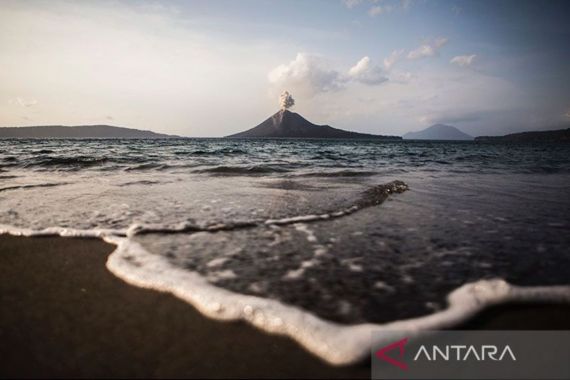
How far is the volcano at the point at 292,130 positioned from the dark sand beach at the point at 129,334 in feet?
476

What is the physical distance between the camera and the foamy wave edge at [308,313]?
1563 mm

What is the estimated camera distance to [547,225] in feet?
11.8

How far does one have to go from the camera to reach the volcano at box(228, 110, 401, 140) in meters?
151

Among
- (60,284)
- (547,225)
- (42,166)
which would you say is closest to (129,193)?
(60,284)

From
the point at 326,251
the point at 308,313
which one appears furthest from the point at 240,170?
the point at 308,313

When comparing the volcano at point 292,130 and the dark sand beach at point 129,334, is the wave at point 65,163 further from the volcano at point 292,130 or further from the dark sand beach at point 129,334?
the volcano at point 292,130

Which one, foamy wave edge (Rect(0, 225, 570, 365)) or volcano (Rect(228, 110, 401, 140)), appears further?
volcano (Rect(228, 110, 401, 140))

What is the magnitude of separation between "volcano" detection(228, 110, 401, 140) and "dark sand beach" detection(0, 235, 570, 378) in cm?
14512

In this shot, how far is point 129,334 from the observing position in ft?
5.19

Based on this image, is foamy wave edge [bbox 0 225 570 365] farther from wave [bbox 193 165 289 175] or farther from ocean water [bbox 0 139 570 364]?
wave [bbox 193 165 289 175]

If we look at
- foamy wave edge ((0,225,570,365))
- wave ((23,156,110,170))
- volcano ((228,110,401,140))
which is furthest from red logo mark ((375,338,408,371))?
volcano ((228,110,401,140))

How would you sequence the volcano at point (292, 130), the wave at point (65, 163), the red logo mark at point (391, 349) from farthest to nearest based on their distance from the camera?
the volcano at point (292, 130) < the wave at point (65, 163) < the red logo mark at point (391, 349)

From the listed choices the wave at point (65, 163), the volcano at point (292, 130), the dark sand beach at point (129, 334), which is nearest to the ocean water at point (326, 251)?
the dark sand beach at point (129, 334)

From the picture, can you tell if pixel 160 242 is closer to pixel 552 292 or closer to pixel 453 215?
pixel 552 292
